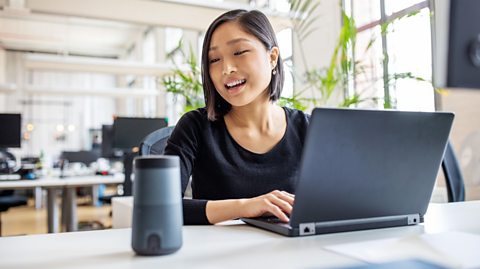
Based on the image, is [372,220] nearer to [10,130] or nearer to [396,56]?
[396,56]

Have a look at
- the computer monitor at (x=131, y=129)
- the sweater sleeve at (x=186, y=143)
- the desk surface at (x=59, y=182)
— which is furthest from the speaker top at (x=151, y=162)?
the computer monitor at (x=131, y=129)

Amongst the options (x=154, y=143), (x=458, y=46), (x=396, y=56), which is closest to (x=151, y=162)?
(x=458, y=46)

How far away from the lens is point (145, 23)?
4082 millimetres

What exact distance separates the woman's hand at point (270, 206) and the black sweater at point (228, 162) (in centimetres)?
30

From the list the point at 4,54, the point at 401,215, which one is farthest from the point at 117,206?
the point at 4,54

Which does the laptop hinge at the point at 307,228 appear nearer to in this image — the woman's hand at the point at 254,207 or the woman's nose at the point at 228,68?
the woman's hand at the point at 254,207

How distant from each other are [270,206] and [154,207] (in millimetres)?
340

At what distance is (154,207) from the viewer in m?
0.69

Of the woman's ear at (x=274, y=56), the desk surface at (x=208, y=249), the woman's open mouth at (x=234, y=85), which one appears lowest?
the desk surface at (x=208, y=249)

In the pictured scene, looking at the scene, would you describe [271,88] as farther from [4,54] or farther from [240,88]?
[4,54]

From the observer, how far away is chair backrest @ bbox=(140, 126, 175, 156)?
1.58 metres

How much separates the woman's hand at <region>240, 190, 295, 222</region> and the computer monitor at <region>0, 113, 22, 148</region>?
3.66 metres

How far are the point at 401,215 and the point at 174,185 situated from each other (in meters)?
0.53

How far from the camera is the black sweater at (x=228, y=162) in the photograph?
51.7 inches
